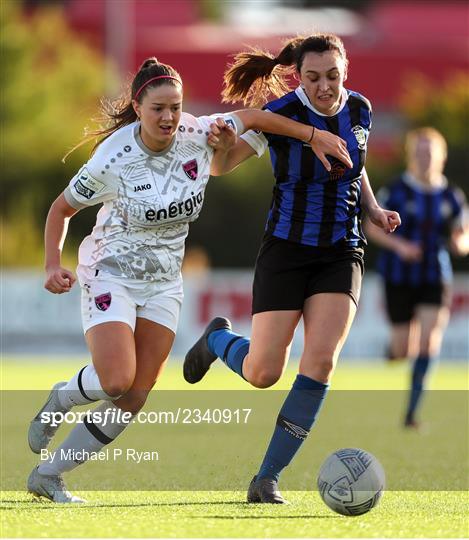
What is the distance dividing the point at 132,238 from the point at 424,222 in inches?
194

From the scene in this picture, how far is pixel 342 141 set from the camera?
20.6ft

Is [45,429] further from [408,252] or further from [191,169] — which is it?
[408,252]

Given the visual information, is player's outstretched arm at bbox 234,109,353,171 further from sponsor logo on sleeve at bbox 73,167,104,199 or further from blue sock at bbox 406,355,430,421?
blue sock at bbox 406,355,430,421

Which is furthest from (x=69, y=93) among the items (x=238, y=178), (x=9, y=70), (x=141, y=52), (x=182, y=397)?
(x=182, y=397)

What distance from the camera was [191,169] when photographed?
629cm

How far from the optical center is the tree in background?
3177cm

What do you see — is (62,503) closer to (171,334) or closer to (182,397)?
(171,334)

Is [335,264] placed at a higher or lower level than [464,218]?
higher

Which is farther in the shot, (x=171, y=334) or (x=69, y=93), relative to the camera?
(x=69, y=93)

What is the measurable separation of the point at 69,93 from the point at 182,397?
2627cm

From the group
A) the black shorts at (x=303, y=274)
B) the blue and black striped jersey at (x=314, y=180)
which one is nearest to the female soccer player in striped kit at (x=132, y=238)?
the blue and black striped jersey at (x=314, y=180)

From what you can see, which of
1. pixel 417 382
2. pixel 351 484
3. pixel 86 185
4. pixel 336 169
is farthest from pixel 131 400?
pixel 417 382

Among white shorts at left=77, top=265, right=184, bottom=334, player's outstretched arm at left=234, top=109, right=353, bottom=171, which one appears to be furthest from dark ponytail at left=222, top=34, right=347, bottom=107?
white shorts at left=77, top=265, right=184, bottom=334

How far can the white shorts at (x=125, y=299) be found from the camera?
20.4 feet
